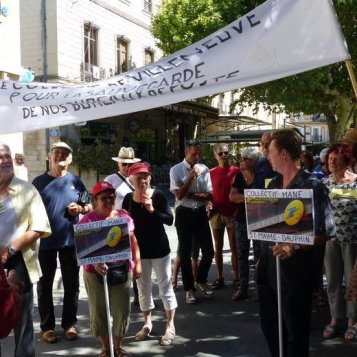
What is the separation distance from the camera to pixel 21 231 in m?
3.87

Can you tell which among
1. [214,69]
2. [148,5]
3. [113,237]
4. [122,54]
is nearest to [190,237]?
[113,237]

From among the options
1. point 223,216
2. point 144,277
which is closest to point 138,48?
point 223,216

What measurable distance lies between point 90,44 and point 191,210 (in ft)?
59.6

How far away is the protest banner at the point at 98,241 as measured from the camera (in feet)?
12.9

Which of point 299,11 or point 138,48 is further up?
point 138,48

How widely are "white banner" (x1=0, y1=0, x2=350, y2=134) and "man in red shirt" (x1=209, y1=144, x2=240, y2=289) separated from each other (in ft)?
11.0

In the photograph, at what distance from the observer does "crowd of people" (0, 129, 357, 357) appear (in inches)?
142

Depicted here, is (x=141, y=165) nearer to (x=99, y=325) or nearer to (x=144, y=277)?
(x=144, y=277)

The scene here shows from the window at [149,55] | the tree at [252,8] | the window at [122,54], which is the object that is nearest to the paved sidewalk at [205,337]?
the tree at [252,8]

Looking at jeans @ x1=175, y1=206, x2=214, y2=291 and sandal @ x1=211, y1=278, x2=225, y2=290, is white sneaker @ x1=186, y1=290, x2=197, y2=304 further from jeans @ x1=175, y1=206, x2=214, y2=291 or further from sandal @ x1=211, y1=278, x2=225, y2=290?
sandal @ x1=211, y1=278, x2=225, y2=290

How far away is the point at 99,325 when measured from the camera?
14.4 feet

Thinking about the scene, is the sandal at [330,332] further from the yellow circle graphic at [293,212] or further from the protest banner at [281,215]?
the yellow circle graphic at [293,212]

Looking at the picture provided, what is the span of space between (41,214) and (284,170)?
1848 millimetres

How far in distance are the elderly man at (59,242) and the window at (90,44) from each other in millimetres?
18318
